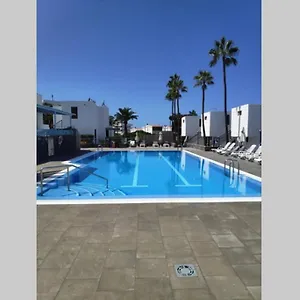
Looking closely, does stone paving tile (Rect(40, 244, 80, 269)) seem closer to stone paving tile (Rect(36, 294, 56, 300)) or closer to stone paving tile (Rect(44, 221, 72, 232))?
stone paving tile (Rect(36, 294, 56, 300))

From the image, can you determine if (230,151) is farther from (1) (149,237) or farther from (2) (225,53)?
(1) (149,237)

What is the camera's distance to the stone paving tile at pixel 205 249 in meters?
3.48

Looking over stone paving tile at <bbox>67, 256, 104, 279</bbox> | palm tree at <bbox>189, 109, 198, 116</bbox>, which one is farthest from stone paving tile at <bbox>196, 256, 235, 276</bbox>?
palm tree at <bbox>189, 109, 198, 116</bbox>

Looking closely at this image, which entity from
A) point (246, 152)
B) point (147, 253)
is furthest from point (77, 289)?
point (246, 152)

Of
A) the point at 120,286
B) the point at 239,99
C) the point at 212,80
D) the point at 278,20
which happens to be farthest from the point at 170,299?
the point at 212,80

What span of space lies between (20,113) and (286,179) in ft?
4.48

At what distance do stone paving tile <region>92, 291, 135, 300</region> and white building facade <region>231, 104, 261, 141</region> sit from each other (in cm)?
1984

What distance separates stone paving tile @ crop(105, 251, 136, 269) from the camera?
314 cm

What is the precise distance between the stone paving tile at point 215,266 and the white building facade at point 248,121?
18688 millimetres

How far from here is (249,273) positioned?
117 inches

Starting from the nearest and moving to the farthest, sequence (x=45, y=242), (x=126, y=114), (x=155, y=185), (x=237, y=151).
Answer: (x=45, y=242), (x=155, y=185), (x=237, y=151), (x=126, y=114)

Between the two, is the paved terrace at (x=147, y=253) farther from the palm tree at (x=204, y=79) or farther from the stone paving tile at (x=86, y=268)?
the palm tree at (x=204, y=79)

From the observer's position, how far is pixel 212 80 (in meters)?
28.2

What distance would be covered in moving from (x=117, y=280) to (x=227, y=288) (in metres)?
1.26
